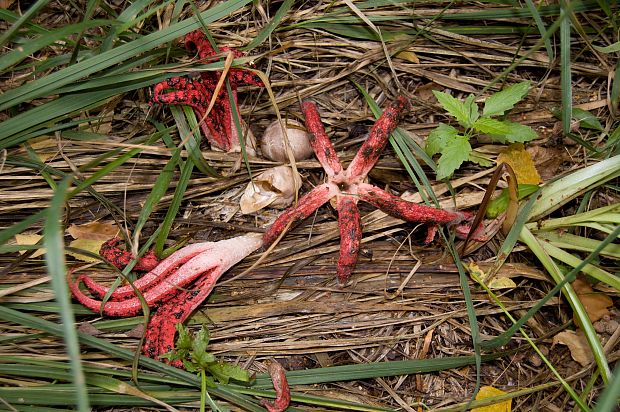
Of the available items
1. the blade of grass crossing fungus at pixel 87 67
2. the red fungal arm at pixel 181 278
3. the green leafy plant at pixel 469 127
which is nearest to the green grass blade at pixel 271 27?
the blade of grass crossing fungus at pixel 87 67

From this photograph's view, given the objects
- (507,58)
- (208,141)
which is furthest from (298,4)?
(507,58)

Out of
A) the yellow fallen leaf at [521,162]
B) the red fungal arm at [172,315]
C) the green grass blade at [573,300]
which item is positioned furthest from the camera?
the yellow fallen leaf at [521,162]

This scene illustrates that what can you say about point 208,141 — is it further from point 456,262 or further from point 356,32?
point 456,262

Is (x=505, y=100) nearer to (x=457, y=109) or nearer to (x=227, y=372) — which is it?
(x=457, y=109)

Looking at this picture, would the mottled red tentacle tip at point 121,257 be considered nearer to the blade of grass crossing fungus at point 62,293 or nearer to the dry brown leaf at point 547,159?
the blade of grass crossing fungus at point 62,293

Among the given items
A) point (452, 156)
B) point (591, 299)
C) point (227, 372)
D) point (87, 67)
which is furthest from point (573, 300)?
point (87, 67)

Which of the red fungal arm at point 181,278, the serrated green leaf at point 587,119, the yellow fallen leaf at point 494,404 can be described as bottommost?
the yellow fallen leaf at point 494,404
